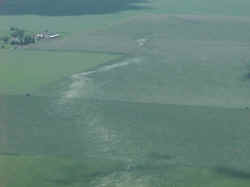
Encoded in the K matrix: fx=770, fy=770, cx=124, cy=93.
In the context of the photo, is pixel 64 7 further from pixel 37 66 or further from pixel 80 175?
pixel 80 175

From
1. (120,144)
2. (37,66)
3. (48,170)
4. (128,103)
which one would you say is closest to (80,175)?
(48,170)

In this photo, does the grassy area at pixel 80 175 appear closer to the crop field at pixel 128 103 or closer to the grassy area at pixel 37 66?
the crop field at pixel 128 103

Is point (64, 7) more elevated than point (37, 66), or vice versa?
point (37, 66)

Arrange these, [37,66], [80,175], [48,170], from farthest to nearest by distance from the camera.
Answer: [37,66]
[48,170]
[80,175]

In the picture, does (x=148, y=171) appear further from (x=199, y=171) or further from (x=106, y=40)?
(x=106, y=40)

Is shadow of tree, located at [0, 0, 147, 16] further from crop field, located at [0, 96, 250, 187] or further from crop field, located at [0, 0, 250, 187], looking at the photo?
crop field, located at [0, 96, 250, 187]

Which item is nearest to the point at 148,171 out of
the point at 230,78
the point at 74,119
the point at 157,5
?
the point at 74,119

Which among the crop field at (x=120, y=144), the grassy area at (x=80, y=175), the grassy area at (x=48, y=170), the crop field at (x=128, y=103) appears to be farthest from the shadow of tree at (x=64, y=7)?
the grassy area at (x=80, y=175)
